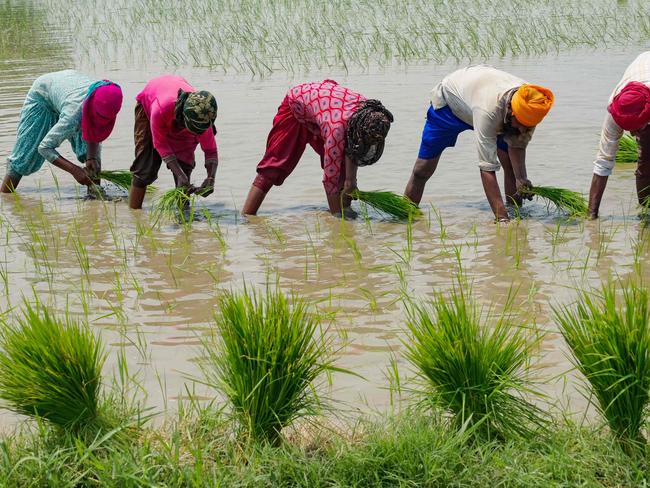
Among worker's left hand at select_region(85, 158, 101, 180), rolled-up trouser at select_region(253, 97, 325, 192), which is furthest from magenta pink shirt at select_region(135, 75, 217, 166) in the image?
worker's left hand at select_region(85, 158, 101, 180)

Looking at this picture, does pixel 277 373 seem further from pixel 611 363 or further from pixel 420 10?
pixel 420 10

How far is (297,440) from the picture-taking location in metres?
2.83

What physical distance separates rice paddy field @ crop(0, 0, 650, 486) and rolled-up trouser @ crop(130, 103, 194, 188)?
0.86ft

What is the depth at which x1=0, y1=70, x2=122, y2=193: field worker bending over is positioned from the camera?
235 inches

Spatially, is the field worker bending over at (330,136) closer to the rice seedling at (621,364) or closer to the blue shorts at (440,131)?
the blue shorts at (440,131)

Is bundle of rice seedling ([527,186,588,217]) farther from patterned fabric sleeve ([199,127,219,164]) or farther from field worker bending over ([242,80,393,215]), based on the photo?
patterned fabric sleeve ([199,127,219,164])

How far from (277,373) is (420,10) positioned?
13.4 meters

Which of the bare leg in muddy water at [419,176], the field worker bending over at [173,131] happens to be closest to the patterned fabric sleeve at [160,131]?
the field worker bending over at [173,131]

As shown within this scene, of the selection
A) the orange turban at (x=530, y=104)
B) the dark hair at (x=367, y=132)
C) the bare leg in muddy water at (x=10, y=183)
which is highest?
the orange turban at (x=530, y=104)

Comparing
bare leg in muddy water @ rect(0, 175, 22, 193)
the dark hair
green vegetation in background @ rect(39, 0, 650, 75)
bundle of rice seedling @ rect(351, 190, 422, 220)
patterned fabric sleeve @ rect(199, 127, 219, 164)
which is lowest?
bare leg in muddy water @ rect(0, 175, 22, 193)

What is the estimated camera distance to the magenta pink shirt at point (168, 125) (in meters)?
5.33

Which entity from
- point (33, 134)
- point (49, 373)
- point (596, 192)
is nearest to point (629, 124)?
point (596, 192)

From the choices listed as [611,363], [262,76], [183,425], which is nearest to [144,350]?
[183,425]

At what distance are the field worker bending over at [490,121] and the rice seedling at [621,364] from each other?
7.69 feet
